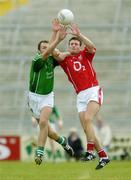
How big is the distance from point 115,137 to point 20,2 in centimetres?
1113

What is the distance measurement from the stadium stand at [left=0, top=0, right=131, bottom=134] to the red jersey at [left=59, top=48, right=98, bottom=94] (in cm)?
1100

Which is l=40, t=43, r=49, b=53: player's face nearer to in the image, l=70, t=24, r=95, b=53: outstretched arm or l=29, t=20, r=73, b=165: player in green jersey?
l=29, t=20, r=73, b=165: player in green jersey

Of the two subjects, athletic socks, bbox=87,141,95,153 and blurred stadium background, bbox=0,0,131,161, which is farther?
blurred stadium background, bbox=0,0,131,161

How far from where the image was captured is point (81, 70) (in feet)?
48.2

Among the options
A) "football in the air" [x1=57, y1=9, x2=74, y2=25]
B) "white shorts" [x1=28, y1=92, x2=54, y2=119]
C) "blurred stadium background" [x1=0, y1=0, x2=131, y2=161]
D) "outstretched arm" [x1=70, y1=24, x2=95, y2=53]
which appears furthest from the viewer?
"blurred stadium background" [x1=0, y1=0, x2=131, y2=161]

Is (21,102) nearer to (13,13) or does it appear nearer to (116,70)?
(116,70)

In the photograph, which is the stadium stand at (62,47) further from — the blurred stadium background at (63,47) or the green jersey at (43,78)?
the green jersey at (43,78)

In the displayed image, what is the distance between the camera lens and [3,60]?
29844mm

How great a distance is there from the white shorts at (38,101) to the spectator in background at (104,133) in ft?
29.9

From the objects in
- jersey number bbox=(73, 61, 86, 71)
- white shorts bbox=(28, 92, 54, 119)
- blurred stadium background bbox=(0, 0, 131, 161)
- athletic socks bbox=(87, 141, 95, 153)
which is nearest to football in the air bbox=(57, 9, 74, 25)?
jersey number bbox=(73, 61, 86, 71)

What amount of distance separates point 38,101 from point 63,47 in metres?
14.7

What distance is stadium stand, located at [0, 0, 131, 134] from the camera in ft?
88.7

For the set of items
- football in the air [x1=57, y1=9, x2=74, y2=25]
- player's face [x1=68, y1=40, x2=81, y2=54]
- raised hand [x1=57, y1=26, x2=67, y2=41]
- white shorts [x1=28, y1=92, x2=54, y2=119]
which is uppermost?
football in the air [x1=57, y1=9, x2=74, y2=25]

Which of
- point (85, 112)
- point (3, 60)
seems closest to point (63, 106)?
point (3, 60)
